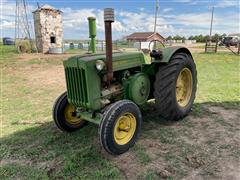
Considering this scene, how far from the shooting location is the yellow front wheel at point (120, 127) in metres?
2.84

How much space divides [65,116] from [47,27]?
17.9 metres

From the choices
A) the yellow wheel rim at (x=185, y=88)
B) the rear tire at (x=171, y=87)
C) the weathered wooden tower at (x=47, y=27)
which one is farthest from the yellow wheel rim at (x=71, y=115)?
the weathered wooden tower at (x=47, y=27)

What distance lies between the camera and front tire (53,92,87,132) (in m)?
3.67

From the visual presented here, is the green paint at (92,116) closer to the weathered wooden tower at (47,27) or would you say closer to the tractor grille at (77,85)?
the tractor grille at (77,85)

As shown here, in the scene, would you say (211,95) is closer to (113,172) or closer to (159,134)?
(159,134)

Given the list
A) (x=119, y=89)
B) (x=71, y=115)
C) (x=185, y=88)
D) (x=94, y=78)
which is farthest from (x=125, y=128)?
(x=185, y=88)

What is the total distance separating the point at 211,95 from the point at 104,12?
3.97 m

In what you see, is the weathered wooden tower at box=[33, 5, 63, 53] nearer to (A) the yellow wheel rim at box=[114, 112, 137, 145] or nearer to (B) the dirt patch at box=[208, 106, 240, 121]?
(B) the dirt patch at box=[208, 106, 240, 121]

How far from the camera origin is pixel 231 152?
3.10 metres

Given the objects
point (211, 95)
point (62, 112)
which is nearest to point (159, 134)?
point (62, 112)

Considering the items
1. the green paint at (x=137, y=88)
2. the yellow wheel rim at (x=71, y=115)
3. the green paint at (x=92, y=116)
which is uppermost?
the green paint at (x=137, y=88)

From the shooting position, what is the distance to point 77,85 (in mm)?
3211

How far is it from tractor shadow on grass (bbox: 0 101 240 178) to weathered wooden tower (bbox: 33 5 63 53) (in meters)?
16.9

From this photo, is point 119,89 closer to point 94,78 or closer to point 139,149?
point 94,78
